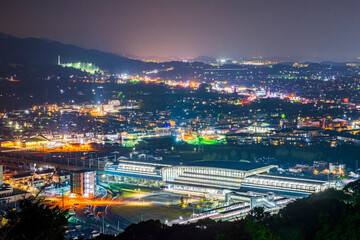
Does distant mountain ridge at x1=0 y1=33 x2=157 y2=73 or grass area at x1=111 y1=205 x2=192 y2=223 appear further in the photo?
distant mountain ridge at x1=0 y1=33 x2=157 y2=73

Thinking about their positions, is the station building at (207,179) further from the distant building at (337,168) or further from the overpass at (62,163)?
the distant building at (337,168)

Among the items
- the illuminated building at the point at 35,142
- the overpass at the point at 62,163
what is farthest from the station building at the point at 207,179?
the illuminated building at the point at 35,142

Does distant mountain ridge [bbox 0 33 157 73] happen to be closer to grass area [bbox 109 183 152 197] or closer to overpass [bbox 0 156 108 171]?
overpass [bbox 0 156 108 171]

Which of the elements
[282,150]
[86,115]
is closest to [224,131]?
[282,150]

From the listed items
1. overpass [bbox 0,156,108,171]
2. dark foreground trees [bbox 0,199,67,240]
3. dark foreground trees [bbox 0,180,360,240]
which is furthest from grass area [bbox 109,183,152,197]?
dark foreground trees [bbox 0,199,67,240]

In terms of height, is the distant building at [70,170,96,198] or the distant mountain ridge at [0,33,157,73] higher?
the distant mountain ridge at [0,33,157,73]

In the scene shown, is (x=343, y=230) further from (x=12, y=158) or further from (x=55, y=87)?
(x=55, y=87)
